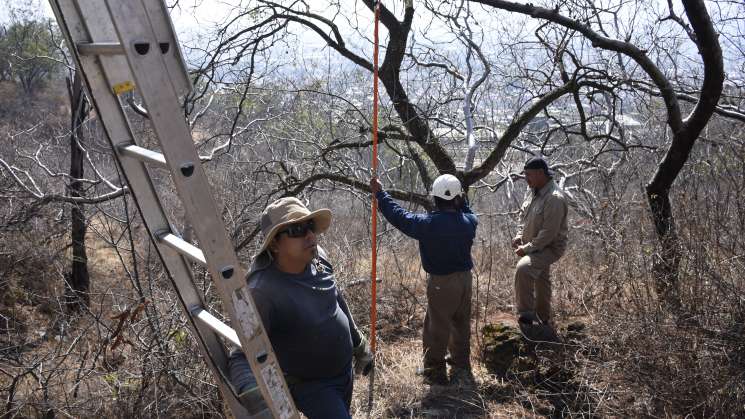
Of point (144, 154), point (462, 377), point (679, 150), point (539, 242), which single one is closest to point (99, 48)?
point (144, 154)

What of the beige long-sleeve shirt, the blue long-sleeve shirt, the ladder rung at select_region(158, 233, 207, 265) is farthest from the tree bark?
the ladder rung at select_region(158, 233, 207, 265)

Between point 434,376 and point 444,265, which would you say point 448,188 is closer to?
point 444,265

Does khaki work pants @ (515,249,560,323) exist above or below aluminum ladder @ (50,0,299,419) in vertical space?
below

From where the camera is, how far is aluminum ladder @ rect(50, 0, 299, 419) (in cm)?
149

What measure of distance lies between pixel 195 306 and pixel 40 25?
910 inches

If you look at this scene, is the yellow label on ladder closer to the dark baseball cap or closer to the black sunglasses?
the black sunglasses

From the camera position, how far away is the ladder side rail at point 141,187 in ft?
5.73

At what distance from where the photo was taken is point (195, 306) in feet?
7.19

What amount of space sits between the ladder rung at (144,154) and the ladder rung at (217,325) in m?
0.59

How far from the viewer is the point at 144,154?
1.76 m

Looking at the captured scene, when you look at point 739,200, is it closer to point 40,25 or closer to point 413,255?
point 413,255

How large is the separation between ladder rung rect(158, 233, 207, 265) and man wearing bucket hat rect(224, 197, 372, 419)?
0.97 metres

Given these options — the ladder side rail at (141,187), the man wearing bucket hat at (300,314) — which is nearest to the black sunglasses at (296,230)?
the man wearing bucket hat at (300,314)

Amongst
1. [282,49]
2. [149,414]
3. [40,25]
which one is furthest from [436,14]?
[40,25]
